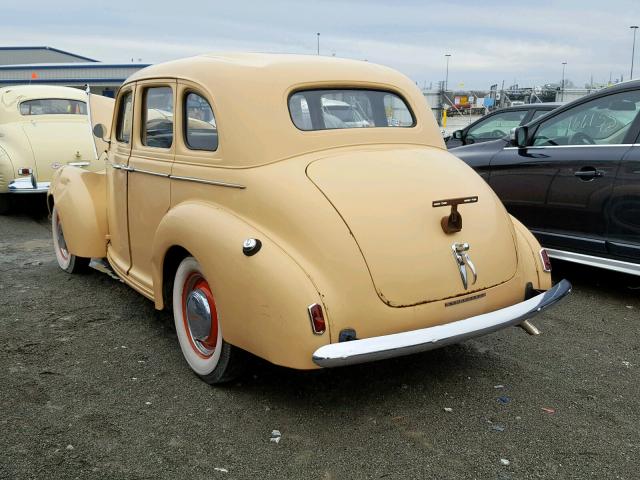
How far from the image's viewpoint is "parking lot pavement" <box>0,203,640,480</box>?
8.93 feet

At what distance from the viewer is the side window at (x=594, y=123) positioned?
4883mm

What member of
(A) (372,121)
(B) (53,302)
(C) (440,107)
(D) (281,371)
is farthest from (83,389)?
(C) (440,107)

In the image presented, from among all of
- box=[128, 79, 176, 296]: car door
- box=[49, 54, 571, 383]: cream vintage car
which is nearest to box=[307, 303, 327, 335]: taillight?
box=[49, 54, 571, 383]: cream vintage car

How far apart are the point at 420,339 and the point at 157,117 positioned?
2432mm

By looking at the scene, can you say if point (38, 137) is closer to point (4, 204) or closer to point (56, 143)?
point (56, 143)

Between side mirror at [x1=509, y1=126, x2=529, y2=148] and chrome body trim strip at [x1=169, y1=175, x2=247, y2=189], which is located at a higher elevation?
side mirror at [x1=509, y1=126, x2=529, y2=148]

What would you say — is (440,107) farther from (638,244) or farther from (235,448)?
(235,448)

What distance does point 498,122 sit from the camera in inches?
351

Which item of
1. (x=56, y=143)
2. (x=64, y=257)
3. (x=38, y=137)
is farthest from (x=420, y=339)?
(x=38, y=137)

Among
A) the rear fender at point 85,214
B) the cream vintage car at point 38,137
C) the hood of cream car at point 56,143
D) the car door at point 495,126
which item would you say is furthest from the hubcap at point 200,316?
the car door at point 495,126

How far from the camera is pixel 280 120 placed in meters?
3.42

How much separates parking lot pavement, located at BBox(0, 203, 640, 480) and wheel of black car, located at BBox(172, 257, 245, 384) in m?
0.12

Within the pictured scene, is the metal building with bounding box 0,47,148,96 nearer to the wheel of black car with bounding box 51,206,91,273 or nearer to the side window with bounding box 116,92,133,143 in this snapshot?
the wheel of black car with bounding box 51,206,91,273

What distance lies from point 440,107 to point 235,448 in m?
26.1
